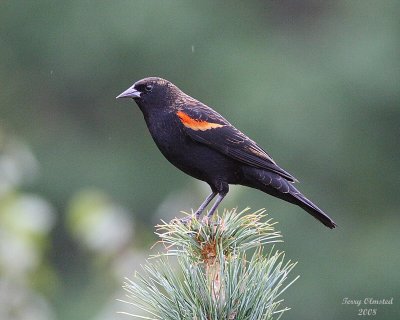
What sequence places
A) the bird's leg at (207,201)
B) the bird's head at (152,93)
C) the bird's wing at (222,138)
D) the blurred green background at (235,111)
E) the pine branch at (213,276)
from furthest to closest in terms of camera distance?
the blurred green background at (235,111) < the bird's head at (152,93) < the bird's wing at (222,138) < the bird's leg at (207,201) < the pine branch at (213,276)

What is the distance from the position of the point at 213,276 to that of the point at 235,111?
7.99 meters

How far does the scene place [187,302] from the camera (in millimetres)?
2557

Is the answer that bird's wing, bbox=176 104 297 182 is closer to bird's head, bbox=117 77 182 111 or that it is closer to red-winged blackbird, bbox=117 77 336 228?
red-winged blackbird, bbox=117 77 336 228

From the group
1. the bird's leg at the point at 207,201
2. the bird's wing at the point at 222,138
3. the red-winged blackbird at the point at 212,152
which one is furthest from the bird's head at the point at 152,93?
the bird's leg at the point at 207,201

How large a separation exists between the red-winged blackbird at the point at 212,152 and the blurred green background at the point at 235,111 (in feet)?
16.2

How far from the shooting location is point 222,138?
13.0 feet

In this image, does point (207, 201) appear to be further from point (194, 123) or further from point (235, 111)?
point (235, 111)

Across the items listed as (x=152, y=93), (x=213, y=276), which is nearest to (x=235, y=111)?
(x=152, y=93)

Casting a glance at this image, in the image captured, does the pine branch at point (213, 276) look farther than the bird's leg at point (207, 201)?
No

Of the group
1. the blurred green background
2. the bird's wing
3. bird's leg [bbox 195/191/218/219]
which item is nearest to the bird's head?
the bird's wing

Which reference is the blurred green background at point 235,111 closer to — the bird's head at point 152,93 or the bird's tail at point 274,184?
the bird's head at point 152,93

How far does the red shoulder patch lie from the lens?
391cm

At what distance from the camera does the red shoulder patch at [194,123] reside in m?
3.91

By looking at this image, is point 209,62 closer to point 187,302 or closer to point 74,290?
point 74,290
